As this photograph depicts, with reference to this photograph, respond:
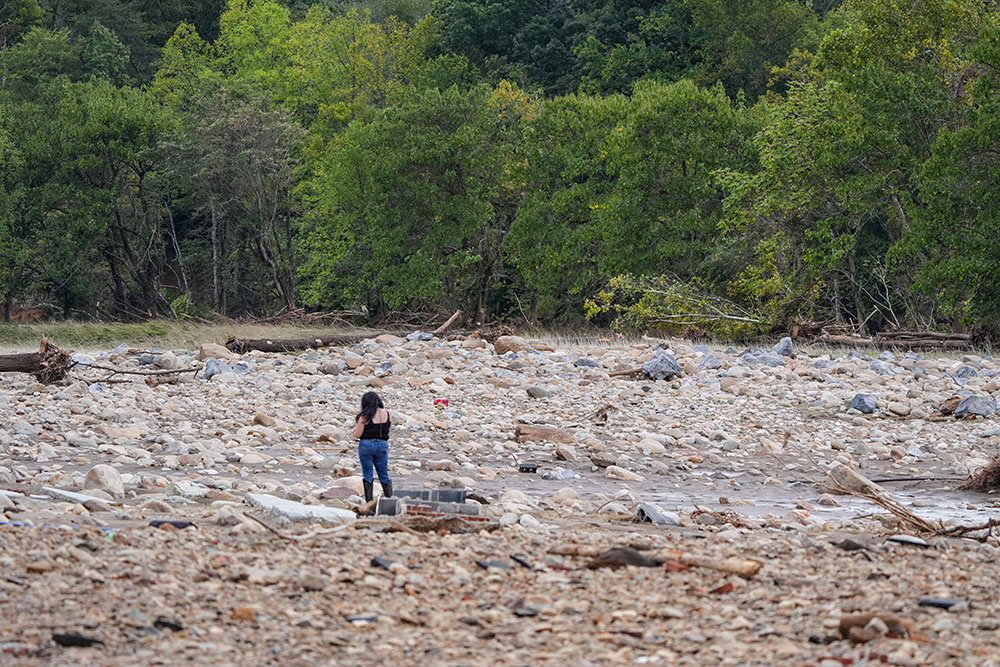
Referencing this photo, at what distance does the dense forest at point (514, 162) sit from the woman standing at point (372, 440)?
55.2 ft

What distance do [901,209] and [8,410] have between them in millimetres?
19530

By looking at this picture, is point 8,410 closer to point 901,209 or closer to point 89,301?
point 901,209

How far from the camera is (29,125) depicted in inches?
1618

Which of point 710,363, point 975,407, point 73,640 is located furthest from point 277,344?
point 73,640

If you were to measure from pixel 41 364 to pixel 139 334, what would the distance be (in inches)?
564

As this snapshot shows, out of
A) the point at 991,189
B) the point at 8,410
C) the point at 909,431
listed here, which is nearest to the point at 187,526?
the point at 8,410

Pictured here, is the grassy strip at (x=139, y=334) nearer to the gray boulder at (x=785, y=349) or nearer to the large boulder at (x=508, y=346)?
the large boulder at (x=508, y=346)

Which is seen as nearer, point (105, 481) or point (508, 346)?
point (105, 481)

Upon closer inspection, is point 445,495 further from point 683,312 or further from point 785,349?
point 683,312

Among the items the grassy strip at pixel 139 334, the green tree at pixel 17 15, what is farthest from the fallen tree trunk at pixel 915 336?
the green tree at pixel 17 15

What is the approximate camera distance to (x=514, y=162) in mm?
36500

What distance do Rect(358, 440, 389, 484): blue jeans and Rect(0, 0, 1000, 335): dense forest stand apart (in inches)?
663

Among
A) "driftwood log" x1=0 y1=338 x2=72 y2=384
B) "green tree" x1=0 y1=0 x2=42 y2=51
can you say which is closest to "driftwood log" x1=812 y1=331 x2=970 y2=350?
"driftwood log" x1=0 y1=338 x2=72 y2=384

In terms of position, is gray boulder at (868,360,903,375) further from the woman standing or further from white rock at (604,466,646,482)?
the woman standing
